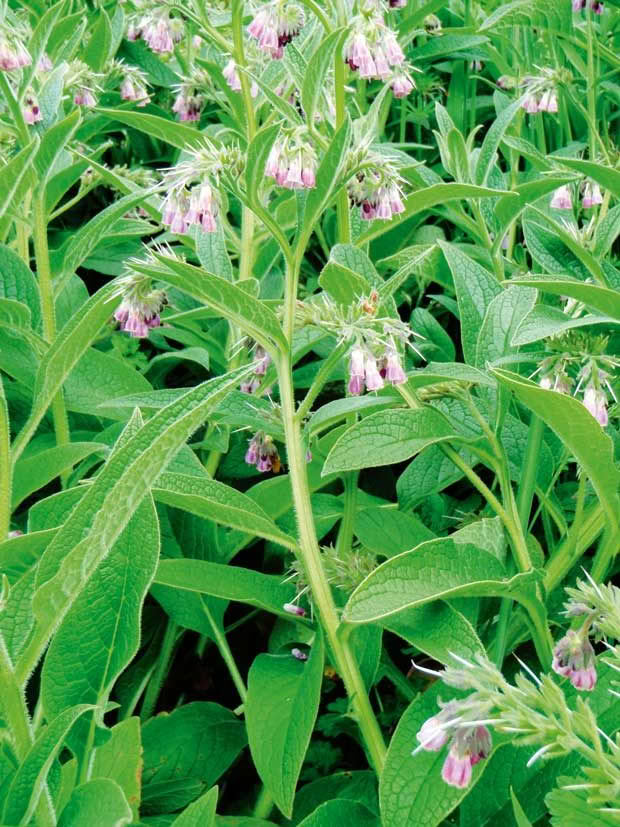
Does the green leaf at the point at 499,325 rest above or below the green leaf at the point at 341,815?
above

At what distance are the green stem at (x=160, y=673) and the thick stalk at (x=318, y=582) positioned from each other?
542 millimetres

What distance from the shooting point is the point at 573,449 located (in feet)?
4.85

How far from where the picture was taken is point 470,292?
191 centimetres

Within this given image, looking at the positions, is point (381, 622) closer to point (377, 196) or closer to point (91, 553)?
point (91, 553)

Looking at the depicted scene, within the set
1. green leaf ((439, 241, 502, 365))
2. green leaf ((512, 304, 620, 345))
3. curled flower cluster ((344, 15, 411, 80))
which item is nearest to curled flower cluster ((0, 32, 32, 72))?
curled flower cluster ((344, 15, 411, 80))

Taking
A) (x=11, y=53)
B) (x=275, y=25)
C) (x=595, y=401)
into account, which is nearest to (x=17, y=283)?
(x=11, y=53)

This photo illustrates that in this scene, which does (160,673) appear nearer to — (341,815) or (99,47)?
(341,815)

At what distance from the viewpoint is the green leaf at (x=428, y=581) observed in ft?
4.59

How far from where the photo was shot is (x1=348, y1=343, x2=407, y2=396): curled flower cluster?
1591 mm

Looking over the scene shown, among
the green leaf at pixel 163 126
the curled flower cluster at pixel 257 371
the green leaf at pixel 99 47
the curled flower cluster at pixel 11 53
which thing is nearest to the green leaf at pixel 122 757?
the curled flower cluster at pixel 257 371

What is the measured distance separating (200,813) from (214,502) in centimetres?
Result: 43

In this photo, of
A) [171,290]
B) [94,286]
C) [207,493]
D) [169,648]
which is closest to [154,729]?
[169,648]

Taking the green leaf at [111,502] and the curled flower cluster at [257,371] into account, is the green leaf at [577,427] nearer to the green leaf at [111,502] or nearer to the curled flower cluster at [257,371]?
the green leaf at [111,502]

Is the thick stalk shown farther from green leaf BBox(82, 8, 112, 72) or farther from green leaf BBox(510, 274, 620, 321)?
green leaf BBox(82, 8, 112, 72)
